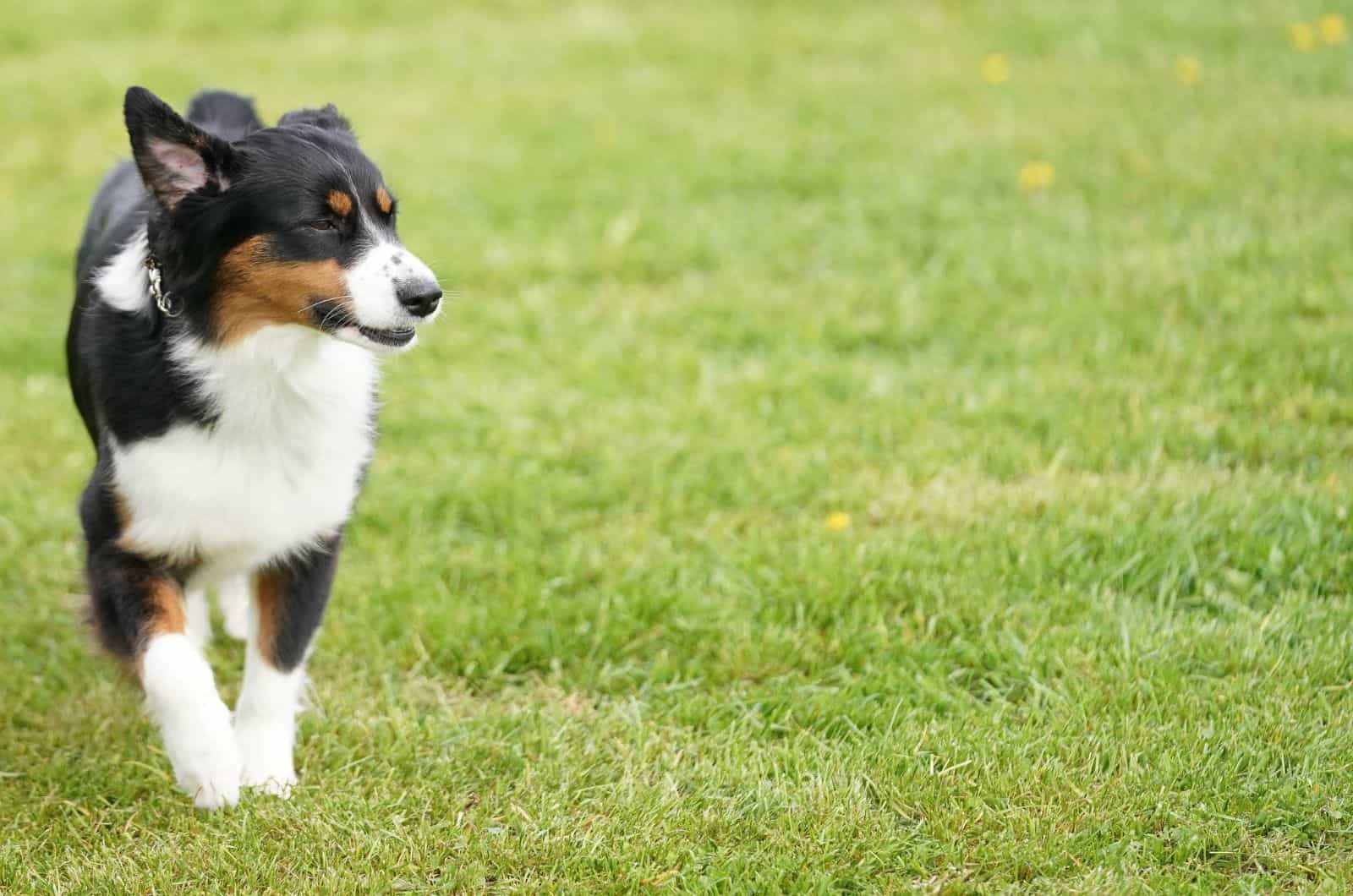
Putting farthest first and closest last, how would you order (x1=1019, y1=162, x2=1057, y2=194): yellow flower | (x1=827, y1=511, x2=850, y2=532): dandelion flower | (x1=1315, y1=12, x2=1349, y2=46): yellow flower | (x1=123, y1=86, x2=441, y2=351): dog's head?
(x1=1315, y1=12, x2=1349, y2=46): yellow flower < (x1=1019, y1=162, x2=1057, y2=194): yellow flower < (x1=827, y1=511, x2=850, y2=532): dandelion flower < (x1=123, y1=86, x2=441, y2=351): dog's head

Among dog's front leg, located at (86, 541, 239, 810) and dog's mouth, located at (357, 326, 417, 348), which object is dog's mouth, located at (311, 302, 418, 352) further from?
dog's front leg, located at (86, 541, 239, 810)

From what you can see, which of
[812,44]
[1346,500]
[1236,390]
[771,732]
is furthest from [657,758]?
[812,44]

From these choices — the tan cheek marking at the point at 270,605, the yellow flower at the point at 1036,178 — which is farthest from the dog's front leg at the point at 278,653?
the yellow flower at the point at 1036,178

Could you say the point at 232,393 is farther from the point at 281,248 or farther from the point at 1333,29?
the point at 1333,29

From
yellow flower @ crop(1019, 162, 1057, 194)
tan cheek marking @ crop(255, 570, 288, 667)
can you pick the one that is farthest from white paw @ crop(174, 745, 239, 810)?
yellow flower @ crop(1019, 162, 1057, 194)

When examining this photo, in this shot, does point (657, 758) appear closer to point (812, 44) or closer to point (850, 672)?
point (850, 672)

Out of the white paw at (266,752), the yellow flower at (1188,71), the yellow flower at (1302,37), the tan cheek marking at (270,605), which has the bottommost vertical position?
the white paw at (266,752)

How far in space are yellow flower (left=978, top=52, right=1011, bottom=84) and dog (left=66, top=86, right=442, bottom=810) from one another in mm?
5791

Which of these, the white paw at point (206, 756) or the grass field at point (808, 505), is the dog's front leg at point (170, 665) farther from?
the grass field at point (808, 505)

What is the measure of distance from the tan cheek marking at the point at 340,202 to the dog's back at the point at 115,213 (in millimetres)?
330

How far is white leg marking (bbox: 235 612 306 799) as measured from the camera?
335 cm

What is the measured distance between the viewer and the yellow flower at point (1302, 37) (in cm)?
842

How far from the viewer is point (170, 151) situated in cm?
299

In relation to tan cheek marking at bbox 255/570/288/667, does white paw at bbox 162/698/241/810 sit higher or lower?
lower
